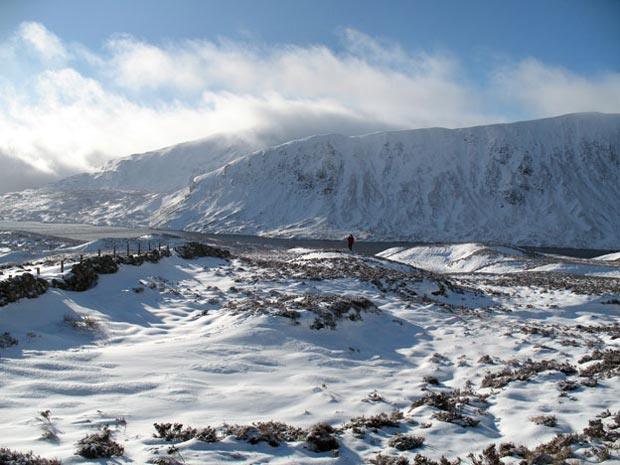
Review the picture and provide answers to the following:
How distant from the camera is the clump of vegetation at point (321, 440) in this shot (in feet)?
23.4

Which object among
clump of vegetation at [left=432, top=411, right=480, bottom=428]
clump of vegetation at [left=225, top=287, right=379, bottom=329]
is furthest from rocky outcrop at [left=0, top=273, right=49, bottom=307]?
clump of vegetation at [left=432, top=411, right=480, bottom=428]

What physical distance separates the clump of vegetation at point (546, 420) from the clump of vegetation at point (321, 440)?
3.57m

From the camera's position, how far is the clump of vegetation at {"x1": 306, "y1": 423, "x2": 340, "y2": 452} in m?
7.12

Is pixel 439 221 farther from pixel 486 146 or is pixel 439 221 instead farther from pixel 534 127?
pixel 534 127

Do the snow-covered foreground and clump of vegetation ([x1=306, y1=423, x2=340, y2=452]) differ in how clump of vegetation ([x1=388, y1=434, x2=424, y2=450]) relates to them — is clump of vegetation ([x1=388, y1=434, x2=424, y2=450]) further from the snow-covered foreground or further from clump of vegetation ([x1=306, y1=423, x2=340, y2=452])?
clump of vegetation ([x1=306, y1=423, x2=340, y2=452])

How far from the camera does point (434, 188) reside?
152m

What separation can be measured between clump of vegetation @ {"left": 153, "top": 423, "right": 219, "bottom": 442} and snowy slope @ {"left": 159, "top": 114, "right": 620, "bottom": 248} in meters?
126

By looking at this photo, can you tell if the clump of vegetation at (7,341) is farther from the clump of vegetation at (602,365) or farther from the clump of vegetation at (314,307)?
the clump of vegetation at (602,365)

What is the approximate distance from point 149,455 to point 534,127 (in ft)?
598

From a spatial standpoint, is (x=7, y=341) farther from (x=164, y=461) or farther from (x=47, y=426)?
(x=164, y=461)

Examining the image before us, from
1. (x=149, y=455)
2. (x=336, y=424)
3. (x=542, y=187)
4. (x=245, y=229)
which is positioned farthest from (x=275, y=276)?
(x=542, y=187)

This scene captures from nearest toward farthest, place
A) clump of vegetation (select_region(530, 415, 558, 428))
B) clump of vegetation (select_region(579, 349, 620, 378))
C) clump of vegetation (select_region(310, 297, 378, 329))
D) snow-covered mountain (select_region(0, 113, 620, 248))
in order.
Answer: clump of vegetation (select_region(530, 415, 558, 428)) < clump of vegetation (select_region(579, 349, 620, 378)) < clump of vegetation (select_region(310, 297, 378, 329)) < snow-covered mountain (select_region(0, 113, 620, 248))

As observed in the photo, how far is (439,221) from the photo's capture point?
14038 cm

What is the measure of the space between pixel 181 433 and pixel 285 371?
457 centimetres
